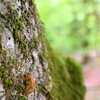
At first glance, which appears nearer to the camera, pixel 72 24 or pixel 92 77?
pixel 92 77

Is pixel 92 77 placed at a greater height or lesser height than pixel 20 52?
greater

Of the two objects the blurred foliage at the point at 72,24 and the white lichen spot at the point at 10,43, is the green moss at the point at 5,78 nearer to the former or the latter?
the white lichen spot at the point at 10,43

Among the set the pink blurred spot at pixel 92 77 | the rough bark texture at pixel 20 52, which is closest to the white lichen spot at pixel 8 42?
the rough bark texture at pixel 20 52

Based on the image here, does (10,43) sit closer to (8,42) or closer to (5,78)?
(8,42)

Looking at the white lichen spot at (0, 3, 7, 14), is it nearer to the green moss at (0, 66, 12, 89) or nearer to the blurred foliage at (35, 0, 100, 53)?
the green moss at (0, 66, 12, 89)

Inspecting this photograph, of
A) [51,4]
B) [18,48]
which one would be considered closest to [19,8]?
[18,48]

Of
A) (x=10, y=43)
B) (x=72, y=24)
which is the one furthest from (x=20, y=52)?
(x=72, y=24)

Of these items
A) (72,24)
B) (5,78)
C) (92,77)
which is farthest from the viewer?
(72,24)

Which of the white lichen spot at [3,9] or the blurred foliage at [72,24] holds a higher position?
the blurred foliage at [72,24]

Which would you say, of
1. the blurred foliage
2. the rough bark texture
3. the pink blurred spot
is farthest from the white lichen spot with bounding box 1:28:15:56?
the pink blurred spot
